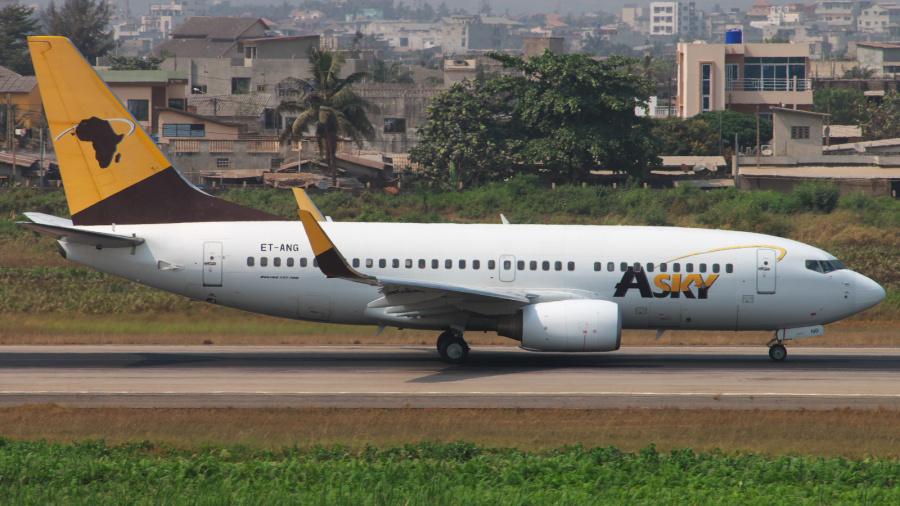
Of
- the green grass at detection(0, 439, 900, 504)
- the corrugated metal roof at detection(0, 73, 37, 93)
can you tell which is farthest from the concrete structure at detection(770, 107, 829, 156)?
the corrugated metal roof at detection(0, 73, 37, 93)

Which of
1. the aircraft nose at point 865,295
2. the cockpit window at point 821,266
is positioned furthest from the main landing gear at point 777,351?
the aircraft nose at point 865,295

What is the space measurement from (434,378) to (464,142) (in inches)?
1609

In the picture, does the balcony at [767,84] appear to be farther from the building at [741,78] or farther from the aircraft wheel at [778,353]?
the aircraft wheel at [778,353]

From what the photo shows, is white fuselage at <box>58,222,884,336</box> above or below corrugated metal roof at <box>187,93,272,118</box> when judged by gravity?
below

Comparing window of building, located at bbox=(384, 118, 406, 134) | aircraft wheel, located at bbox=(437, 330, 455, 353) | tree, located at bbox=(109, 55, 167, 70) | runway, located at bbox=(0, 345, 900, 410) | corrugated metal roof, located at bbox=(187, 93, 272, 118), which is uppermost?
tree, located at bbox=(109, 55, 167, 70)

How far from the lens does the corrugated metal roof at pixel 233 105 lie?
9271 cm

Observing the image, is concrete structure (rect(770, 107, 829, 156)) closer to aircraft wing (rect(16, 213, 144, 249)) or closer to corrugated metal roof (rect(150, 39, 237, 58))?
aircraft wing (rect(16, 213, 144, 249))

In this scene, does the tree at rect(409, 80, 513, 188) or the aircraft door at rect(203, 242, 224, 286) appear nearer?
the aircraft door at rect(203, 242, 224, 286)

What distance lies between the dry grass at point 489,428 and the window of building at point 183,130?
186ft

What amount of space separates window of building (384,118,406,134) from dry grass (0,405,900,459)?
2987 inches

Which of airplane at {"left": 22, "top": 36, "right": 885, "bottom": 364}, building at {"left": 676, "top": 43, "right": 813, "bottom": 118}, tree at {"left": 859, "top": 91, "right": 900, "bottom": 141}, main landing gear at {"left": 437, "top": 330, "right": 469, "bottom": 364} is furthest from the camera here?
building at {"left": 676, "top": 43, "right": 813, "bottom": 118}

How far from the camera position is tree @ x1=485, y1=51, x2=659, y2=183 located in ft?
208

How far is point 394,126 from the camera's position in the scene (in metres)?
95.9

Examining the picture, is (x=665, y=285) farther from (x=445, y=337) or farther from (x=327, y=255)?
(x=327, y=255)
